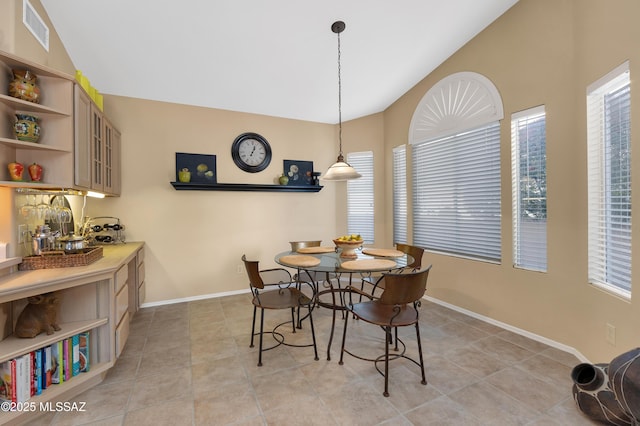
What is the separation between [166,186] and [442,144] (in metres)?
3.68

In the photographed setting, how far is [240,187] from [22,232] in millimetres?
2360

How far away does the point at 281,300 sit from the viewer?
99.0 inches

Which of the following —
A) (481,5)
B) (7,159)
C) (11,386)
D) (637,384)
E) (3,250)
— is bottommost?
(11,386)

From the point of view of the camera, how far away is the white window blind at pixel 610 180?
6.40ft

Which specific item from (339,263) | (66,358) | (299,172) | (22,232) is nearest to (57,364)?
(66,358)

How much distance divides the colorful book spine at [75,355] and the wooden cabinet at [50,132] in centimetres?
108

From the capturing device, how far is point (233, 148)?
418 cm

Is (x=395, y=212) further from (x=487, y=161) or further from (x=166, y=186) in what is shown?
(x=166, y=186)

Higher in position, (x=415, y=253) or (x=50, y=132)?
(x=50, y=132)

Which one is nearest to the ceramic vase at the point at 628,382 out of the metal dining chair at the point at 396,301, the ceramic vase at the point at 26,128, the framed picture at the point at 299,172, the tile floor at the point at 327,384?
the tile floor at the point at 327,384

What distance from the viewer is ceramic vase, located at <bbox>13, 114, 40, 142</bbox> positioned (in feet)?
6.08

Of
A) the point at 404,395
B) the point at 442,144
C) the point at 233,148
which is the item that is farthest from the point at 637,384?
the point at 233,148

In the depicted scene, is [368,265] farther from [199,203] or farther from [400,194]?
[199,203]

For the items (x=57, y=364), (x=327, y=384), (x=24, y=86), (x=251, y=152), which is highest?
(x=251, y=152)
